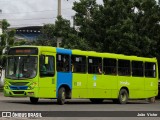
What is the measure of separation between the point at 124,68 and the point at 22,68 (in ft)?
25.7

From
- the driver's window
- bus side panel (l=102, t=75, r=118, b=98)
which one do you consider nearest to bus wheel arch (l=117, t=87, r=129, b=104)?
bus side panel (l=102, t=75, r=118, b=98)

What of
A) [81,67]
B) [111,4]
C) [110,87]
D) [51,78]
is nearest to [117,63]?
[110,87]

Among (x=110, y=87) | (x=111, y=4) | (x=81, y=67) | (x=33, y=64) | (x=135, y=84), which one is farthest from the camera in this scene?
(x=111, y=4)

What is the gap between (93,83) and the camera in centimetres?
2781

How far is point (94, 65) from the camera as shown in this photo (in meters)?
27.8

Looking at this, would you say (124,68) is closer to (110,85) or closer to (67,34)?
(110,85)

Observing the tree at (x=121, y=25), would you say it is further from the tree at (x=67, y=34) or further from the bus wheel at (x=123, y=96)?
the bus wheel at (x=123, y=96)

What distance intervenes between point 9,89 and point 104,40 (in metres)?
17.5

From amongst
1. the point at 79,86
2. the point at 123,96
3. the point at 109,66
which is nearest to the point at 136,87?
the point at 123,96

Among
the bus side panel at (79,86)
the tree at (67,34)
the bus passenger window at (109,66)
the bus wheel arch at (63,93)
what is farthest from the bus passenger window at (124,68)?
the tree at (67,34)

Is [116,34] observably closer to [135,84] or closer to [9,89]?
[135,84]

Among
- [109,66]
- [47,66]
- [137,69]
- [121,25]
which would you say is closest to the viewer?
[47,66]

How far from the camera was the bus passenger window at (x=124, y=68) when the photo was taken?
2966 cm

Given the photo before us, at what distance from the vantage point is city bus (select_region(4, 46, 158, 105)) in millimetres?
24516
